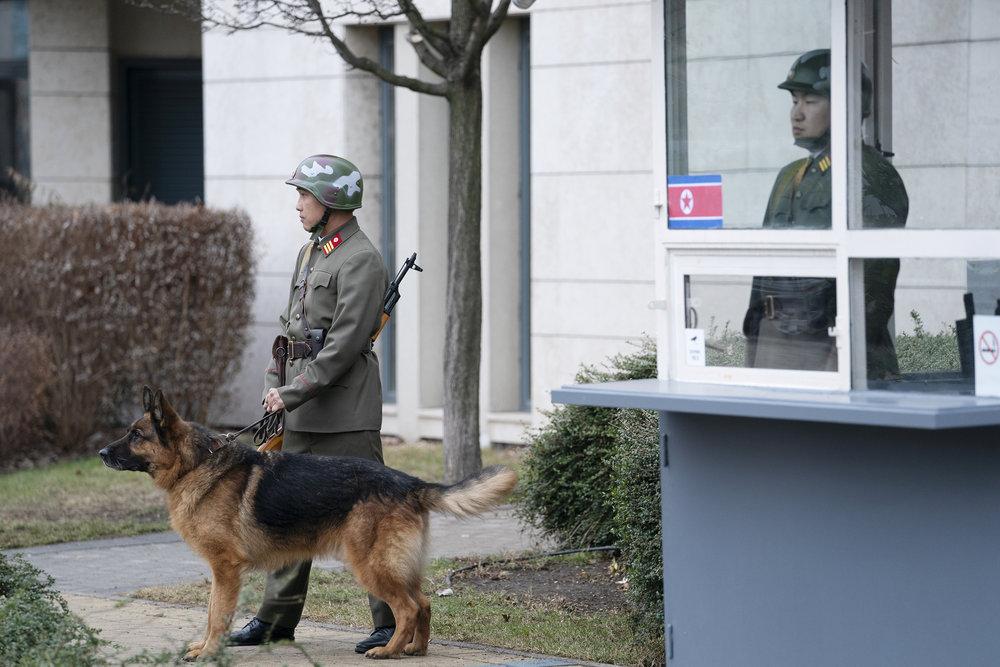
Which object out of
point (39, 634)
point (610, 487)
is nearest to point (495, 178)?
point (610, 487)

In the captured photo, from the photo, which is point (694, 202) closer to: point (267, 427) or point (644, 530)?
point (644, 530)

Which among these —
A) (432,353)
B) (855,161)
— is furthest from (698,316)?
(432,353)

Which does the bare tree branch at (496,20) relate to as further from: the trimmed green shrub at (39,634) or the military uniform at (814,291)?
the trimmed green shrub at (39,634)

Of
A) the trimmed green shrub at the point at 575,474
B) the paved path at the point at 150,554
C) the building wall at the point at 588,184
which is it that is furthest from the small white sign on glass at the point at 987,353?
the building wall at the point at 588,184

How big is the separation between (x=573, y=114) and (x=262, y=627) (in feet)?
22.6

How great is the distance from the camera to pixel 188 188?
18625mm

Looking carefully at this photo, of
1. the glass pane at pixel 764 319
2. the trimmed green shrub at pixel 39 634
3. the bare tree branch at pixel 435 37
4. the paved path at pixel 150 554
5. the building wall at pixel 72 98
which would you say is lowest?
the paved path at pixel 150 554

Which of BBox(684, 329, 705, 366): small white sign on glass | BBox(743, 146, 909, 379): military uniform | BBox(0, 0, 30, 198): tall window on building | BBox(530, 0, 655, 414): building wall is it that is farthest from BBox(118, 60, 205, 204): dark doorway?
BBox(743, 146, 909, 379): military uniform

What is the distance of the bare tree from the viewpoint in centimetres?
1007

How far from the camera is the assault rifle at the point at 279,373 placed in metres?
6.79

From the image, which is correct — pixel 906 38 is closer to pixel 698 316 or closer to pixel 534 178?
pixel 698 316

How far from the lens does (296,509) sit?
6387 mm

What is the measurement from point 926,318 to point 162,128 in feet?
49.4

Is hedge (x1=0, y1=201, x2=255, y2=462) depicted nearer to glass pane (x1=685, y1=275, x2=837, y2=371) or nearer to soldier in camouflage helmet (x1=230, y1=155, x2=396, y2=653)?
soldier in camouflage helmet (x1=230, y1=155, x2=396, y2=653)
